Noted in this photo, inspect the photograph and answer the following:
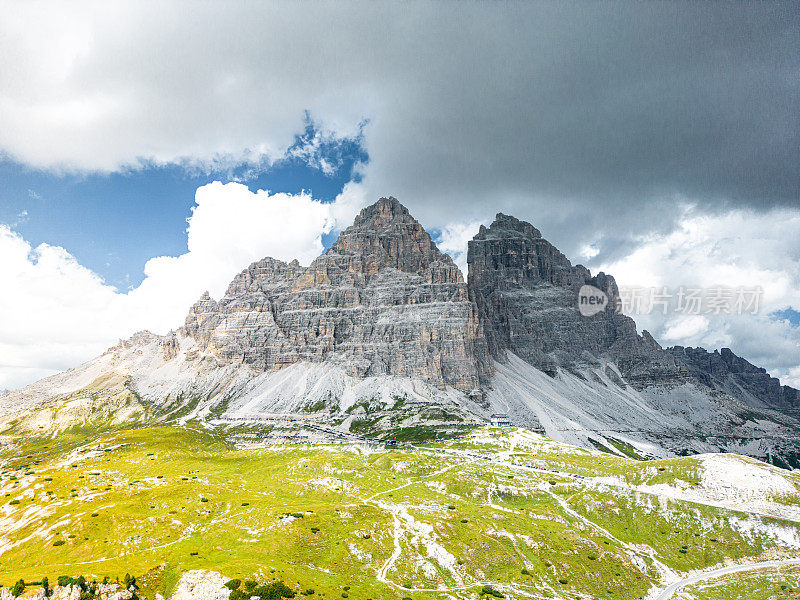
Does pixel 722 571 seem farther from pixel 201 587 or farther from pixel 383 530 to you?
pixel 201 587

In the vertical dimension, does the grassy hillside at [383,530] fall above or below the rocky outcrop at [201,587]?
below

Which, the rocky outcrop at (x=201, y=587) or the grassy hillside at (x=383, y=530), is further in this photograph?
the grassy hillside at (x=383, y=530)

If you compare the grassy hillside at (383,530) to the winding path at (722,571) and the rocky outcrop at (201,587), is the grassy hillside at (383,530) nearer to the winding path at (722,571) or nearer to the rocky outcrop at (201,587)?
the rocky outcrop at (201,587)

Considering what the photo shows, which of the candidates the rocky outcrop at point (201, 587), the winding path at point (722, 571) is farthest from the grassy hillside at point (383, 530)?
the winding path at point (722, 571)

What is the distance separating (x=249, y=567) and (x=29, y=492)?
81726 millimetres

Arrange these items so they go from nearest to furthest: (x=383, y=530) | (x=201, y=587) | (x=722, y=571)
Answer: (x=201, y=587) → (x=383, y=530) → (x=722, y=571)

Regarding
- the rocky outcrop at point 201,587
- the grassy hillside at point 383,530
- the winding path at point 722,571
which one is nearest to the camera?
the rocky outcrop at point 201,587

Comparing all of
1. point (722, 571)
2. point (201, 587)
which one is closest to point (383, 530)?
point (201, 587)

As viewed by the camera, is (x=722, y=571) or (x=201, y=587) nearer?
(x=201, y=587)

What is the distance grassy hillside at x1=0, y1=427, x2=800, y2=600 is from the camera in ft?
237

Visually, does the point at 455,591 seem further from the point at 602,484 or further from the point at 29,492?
the point at 29,492

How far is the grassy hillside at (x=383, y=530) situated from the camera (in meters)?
72.4

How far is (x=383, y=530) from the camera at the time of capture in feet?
301

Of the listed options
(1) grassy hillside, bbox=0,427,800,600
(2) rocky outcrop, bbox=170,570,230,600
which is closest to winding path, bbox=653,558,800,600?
(1) grassy hillside, bbox=0,427,800,600
